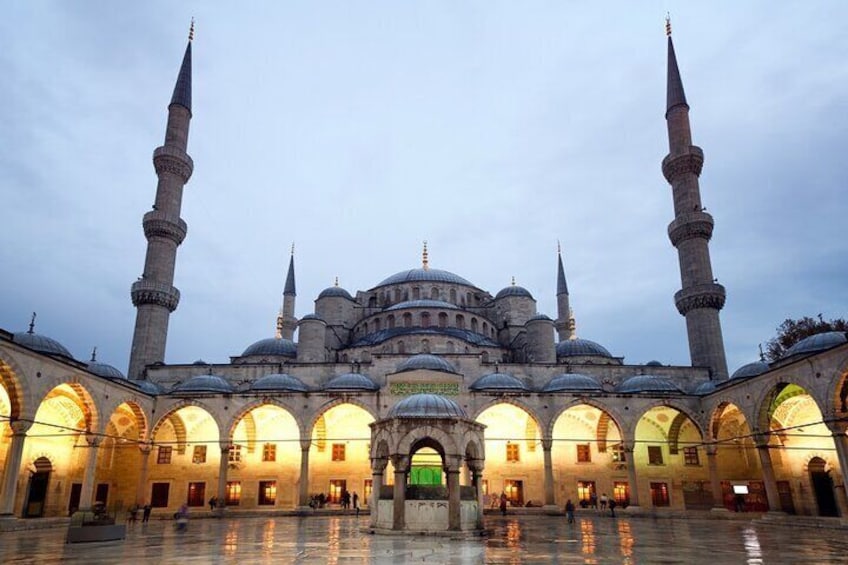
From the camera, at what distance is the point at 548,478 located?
928 inches

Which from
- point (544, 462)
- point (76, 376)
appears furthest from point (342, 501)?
point (76, 376)

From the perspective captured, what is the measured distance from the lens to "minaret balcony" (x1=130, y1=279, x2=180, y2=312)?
2811 centimetres

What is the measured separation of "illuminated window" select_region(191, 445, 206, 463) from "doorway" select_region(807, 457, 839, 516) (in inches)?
954

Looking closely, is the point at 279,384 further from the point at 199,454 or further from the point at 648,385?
the point at 648,385

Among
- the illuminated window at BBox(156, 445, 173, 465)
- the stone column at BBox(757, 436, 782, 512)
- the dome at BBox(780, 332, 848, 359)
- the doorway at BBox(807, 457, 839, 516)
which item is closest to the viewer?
the dome at BBox(780, 332, 848, 359)

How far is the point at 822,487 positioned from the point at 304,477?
62.9ft

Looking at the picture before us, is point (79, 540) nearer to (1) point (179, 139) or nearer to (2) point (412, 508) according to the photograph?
(2) point (412, 508)

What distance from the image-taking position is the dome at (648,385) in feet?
81.6

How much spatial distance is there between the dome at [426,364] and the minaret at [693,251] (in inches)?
504

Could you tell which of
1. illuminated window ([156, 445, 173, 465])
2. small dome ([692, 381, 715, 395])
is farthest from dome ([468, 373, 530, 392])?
illuminated window ([156, 445, 173, 465])

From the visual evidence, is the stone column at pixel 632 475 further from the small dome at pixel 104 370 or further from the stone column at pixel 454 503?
the small dome at pixel 104 370

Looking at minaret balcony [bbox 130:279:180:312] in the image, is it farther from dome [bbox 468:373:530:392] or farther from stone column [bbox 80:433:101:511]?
dome [bbox 468:373:530:392]

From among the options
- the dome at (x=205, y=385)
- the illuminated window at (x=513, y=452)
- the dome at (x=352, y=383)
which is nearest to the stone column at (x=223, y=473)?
the dome at (x=205, y=385)

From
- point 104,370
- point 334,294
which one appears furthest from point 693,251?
point 104,370
